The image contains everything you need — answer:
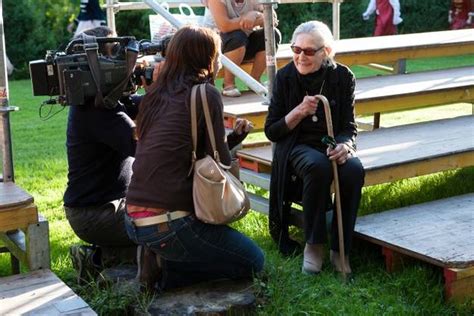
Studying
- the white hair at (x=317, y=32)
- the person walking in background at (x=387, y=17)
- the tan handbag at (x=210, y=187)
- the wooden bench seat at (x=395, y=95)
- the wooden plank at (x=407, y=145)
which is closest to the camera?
the tan handbag at (x=210, y=187)

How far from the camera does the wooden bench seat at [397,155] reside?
4734 mm

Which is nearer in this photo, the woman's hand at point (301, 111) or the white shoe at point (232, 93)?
the woman's hand at point (301, 111)

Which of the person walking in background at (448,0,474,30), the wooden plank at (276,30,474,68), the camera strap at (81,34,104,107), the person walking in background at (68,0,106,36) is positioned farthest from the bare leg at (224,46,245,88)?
the person walking in background at (448,0,474,30)

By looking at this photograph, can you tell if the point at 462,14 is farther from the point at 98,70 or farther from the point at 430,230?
the point at 98,70

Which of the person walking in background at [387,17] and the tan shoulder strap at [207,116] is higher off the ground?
the person walking in background at [387,17]

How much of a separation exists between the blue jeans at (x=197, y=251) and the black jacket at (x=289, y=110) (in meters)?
0.70

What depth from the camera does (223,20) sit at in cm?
589

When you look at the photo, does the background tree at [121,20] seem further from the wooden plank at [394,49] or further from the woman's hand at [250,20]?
the woman's hand at [250,20]

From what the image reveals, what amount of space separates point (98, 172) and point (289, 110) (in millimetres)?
1143

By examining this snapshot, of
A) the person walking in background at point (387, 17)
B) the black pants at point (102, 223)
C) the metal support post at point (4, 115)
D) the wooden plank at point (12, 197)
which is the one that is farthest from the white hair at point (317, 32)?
the person walking in background at point (387, 17)

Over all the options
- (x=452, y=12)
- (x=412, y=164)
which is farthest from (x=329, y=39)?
(x=452, y=12)

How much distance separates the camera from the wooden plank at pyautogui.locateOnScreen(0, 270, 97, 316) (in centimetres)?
344

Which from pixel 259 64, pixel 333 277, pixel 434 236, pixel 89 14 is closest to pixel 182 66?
pixel 333 277

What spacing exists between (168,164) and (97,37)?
808mm
